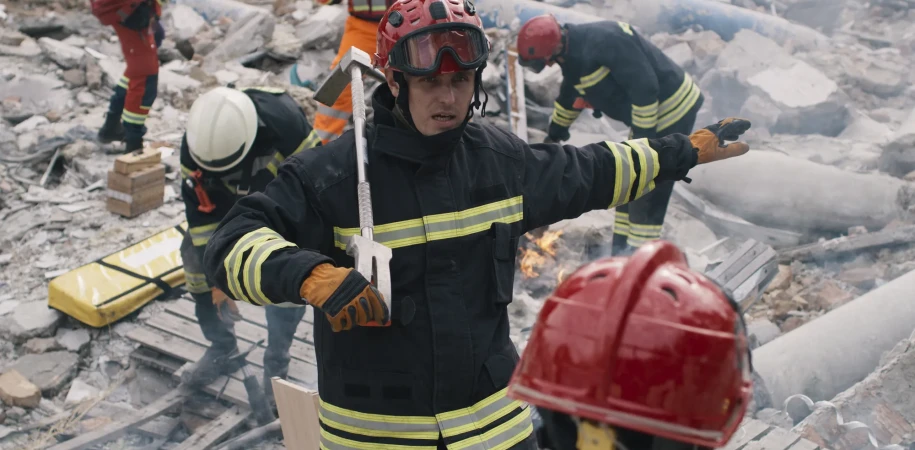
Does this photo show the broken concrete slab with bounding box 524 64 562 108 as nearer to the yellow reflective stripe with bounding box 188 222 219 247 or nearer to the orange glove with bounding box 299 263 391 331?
the yellow reflective stripe with bounding box 188 222 219 247

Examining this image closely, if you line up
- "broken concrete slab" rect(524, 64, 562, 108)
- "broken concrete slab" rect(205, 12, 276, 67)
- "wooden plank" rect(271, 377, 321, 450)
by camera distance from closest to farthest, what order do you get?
"wooden plank" rect(271, 377, 321, 450)
"broken concrete slab" rect(524, 64, 562, 108)
"broken concrete slab" rect(205, 12, 276, 67)

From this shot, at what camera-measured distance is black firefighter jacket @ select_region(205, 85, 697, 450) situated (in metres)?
2.17

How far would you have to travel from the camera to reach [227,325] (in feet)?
15.8

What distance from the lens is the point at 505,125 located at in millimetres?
7781

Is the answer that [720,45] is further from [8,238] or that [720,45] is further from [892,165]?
[8,238]

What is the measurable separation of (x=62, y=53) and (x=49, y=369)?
5441 millimetres

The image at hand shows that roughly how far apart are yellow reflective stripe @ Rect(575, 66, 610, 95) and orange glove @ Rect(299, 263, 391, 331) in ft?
13.2

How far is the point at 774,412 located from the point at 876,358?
87 cm

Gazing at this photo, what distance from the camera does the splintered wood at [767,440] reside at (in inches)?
130

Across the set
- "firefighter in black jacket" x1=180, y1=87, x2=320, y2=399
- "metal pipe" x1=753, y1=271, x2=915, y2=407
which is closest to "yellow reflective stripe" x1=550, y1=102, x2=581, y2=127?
"metal pipe" x1=753, y1=271, x2=915, y2=407

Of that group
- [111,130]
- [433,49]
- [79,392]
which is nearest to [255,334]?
[79,392]

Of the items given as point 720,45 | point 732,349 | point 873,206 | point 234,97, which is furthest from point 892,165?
point 732,349

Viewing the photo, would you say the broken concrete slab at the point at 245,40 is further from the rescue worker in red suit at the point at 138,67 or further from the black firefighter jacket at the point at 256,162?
the black firefighter jacket at the point at 256,162

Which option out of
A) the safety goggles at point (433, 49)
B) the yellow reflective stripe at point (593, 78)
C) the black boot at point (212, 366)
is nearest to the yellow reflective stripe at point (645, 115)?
the yellow reflective stripe at point (593, 78)
